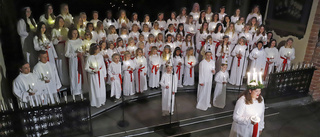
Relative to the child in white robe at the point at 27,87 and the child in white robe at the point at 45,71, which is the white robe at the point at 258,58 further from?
the child in white robe at the point at 27,87

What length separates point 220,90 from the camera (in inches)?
318

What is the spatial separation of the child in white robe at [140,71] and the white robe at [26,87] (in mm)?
2829

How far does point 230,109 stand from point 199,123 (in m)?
1.14

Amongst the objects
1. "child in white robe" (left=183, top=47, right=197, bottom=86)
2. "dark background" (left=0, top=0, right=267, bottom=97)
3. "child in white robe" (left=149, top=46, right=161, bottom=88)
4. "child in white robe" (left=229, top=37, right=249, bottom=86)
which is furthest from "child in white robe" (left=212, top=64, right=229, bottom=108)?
"dark background" (left=0, top=0, right=267, bottom=97)

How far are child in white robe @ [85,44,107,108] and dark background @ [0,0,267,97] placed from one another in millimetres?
2325

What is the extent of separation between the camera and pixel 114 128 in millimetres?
7184

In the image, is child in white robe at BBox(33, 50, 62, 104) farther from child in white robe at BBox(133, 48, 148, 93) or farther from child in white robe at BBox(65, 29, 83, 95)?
child in white robe at BBox(133, 48, 148, 93)

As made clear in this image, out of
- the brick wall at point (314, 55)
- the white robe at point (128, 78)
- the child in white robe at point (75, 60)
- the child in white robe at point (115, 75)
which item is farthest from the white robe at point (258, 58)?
the child in white robe at point (75, 60)

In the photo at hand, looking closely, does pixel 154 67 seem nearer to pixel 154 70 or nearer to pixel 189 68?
pixel 154 70

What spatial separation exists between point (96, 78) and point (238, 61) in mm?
4775

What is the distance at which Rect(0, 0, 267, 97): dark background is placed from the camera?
26.9ft

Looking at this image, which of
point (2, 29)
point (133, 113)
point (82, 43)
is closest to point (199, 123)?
point (133, 113)

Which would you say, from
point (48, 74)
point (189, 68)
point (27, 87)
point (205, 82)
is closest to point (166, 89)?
point (205, 82)

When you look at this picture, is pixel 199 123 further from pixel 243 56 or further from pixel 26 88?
pixel 26 88
